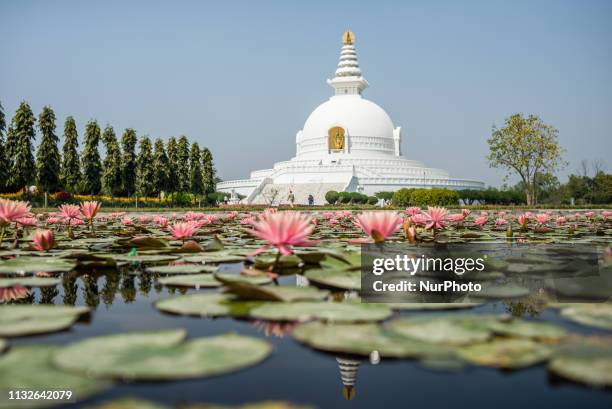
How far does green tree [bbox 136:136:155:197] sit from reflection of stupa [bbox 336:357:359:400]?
30.1m

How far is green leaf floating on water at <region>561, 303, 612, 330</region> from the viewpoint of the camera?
4.99 feet

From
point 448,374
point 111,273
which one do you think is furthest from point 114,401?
point 111,273

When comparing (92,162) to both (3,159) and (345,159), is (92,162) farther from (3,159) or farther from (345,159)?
(345,159)

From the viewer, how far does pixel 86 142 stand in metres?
28.3

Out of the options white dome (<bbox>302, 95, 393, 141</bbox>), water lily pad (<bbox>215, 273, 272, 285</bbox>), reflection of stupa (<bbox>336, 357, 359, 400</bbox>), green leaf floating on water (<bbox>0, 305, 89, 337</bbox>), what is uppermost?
white dome (<bbox>302, 95, 393, 141</bbox>)

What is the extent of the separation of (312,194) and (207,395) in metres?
32.9

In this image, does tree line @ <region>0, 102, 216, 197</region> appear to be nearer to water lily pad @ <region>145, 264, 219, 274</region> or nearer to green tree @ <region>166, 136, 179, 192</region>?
green tree @ <region>166, 136, 179, 192</region>

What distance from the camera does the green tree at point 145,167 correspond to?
97.1ft

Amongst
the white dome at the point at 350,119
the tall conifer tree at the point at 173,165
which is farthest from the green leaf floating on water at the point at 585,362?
the white dome at the point at 350,119

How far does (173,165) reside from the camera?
31.2m

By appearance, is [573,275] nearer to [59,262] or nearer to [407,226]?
[407,226]

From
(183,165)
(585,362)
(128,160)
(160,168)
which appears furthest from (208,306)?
(183,165)

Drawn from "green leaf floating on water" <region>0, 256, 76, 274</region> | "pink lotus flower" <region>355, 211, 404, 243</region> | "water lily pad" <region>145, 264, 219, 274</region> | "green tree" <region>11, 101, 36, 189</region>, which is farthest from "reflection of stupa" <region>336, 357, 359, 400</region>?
"green tree" <region>11, 101, 36, 189</region>

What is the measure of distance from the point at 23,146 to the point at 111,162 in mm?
5099
